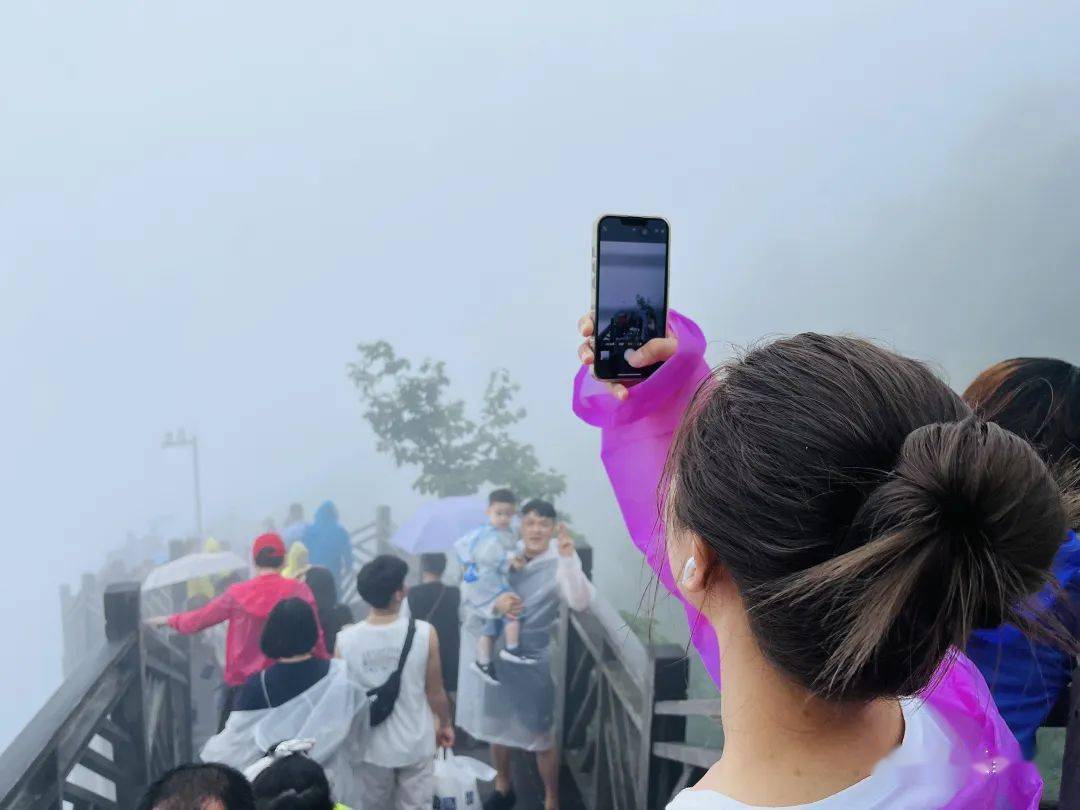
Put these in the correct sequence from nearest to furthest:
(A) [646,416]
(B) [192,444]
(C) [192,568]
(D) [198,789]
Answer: (A) [646,416], (D) [198,789], (C) [192,568], (B) [192,444]

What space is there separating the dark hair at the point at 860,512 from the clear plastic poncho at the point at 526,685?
2.47 metres

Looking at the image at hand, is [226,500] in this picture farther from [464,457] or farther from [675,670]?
[675,670]

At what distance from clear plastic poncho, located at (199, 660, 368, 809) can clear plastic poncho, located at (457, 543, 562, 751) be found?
2.70ft

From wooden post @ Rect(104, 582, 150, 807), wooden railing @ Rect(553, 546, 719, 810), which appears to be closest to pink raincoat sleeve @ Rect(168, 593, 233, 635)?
wooden post @ Rect(104, 582, 150, 807)

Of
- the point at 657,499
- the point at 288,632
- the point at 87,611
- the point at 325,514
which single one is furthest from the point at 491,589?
the point at 87,611

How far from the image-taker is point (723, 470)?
21.8 inches

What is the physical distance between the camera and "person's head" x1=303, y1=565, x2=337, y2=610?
3.65 meters

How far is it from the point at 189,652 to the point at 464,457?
16.0 feet

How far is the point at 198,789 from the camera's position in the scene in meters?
1.29

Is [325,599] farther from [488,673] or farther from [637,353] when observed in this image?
[637,353]

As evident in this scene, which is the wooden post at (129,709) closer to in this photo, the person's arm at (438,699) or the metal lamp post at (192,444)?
the person's arm at (438,699)

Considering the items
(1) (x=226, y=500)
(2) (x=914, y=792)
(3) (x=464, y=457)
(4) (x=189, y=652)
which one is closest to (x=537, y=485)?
(3) (x=464, y=457)

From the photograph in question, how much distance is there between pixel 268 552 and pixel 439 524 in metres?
1.90

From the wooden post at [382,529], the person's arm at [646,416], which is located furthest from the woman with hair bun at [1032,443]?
the wooden post at [382,529]
